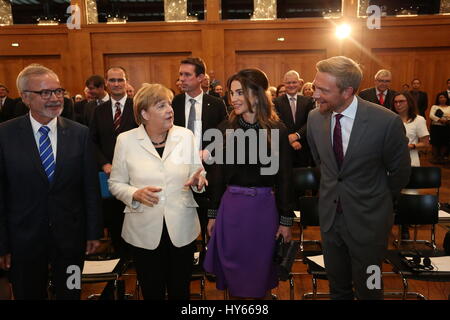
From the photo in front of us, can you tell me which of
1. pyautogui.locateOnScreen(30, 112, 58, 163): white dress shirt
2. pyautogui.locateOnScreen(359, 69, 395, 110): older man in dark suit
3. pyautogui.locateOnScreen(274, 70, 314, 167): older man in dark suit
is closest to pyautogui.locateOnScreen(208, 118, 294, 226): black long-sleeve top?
pyautogui.locateOnScreen(30, 112, 58, 163): white dress shirt

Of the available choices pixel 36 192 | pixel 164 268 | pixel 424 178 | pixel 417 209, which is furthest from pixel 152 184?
pixel 424 178

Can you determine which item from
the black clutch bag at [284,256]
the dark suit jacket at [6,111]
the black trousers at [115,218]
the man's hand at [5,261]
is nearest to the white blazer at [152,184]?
the black clutch bag at [284,256]

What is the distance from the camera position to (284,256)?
2.32 m

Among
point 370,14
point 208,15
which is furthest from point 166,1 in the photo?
point 370,14

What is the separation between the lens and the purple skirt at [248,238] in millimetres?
2402

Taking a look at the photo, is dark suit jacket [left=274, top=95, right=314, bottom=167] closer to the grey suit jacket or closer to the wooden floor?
the wooden floor

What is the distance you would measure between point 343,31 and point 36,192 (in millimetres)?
9766

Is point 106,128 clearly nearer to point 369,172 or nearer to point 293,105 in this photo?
point 369,172

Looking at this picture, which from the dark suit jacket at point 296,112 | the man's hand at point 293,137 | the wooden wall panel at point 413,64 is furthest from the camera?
the wooden wall panel at point 413,64

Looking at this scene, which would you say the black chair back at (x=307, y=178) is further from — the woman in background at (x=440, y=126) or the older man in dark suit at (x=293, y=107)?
the woman in background at (x=440, y=126)

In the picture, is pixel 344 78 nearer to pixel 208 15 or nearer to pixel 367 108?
pixel 367 108

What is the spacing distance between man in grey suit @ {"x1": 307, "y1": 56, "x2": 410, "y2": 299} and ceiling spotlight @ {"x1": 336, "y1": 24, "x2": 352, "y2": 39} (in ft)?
28.3

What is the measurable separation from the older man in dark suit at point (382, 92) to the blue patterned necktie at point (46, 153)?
15.3 ft
